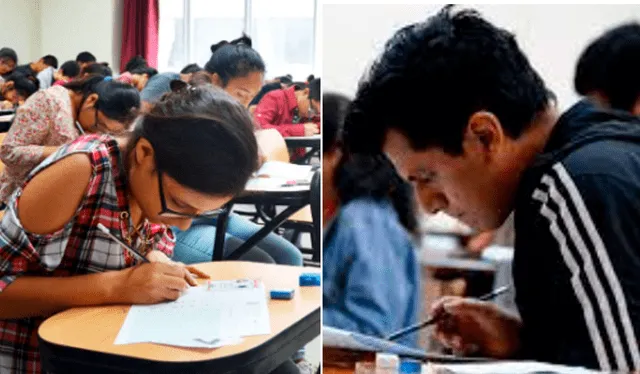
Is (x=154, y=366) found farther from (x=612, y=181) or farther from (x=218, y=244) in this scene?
(x=612, y=181)

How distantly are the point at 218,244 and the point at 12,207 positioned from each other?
0.45m

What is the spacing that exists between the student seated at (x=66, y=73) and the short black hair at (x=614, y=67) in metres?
1.07

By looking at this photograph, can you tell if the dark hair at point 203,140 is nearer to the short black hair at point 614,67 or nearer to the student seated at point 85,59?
the student seated at point 85,59

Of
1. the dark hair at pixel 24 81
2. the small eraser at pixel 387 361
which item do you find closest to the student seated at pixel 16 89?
the dark hair at pixel 24 81

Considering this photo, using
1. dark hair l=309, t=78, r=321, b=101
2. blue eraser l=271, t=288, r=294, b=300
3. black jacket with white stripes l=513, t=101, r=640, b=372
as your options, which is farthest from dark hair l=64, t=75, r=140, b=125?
black jacket with white stripes l=513, t=101, r=640, b=372

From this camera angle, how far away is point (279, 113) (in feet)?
4.68

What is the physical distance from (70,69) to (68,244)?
1.51 feet

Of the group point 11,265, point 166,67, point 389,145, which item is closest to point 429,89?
point 389,145

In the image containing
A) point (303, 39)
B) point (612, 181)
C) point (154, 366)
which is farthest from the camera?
point (303, 39)

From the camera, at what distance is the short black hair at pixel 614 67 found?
90 cm

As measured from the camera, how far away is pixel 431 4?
3.06 ft

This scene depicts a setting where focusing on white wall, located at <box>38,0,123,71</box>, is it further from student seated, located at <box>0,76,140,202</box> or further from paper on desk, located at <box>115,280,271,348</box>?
paper on desk, located at <box>115,280,271,348</box>

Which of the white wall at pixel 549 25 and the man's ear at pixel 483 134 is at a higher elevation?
the white wall at pixel 549 25

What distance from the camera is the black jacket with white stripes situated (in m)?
0.86
